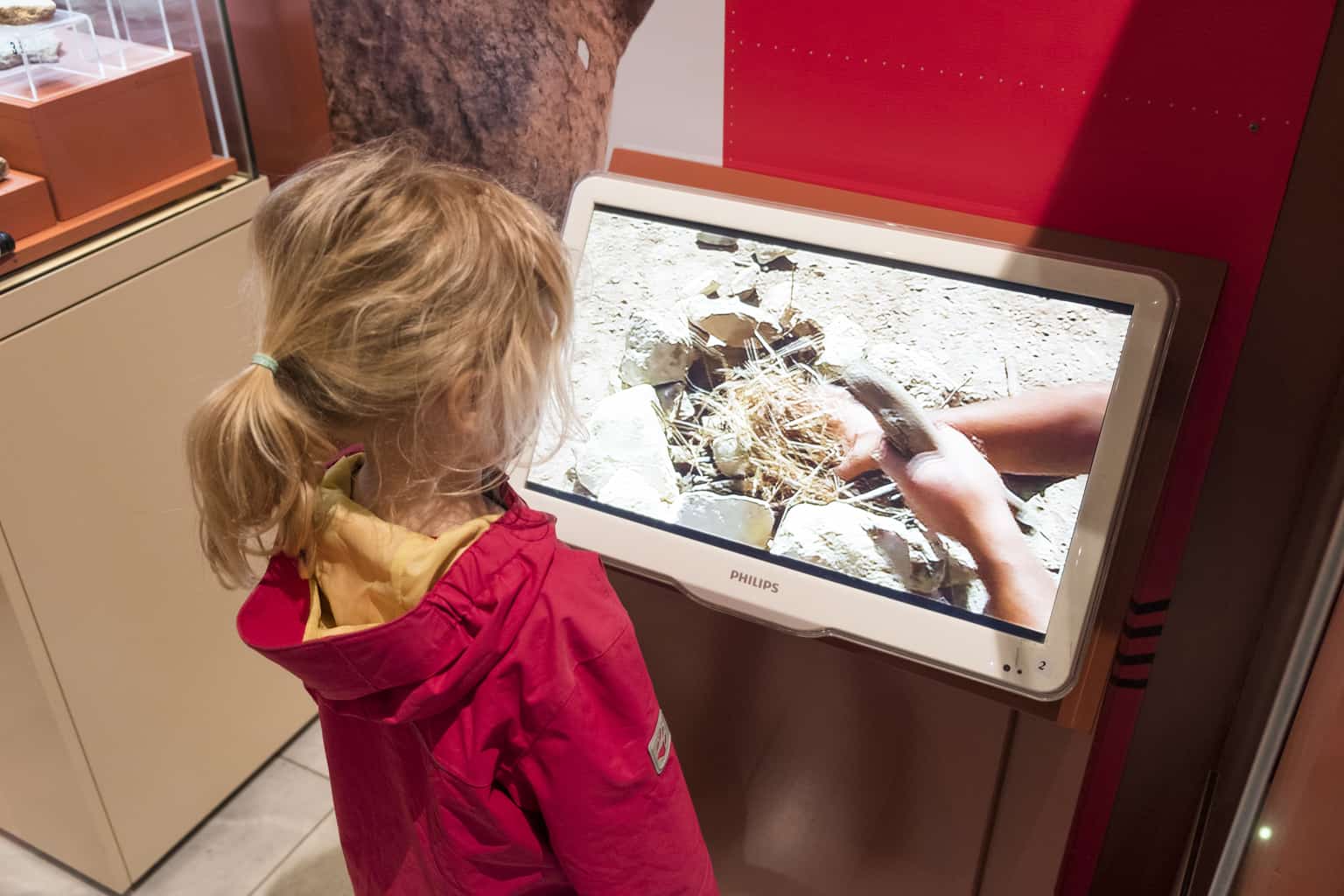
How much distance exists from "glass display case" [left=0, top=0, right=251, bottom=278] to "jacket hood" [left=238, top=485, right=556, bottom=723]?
75 centimetres

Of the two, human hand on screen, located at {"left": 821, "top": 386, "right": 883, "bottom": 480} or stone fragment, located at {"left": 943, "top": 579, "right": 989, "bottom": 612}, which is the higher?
human hand on screen, located at {"left": 821, "top": 386, "right": 883, "bottom": 480}

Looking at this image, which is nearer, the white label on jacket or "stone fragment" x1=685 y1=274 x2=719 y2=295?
the white label on jacket

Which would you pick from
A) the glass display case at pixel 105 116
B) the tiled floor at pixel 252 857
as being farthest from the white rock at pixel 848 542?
the tiled floor at pixel 252 857

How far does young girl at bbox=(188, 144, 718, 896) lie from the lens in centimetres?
82

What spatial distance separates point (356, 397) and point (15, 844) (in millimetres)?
1523

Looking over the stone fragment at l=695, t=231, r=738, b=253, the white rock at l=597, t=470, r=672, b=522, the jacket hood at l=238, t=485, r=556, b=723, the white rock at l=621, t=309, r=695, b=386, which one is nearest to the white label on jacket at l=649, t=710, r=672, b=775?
the jacket hood at l=238, t=485, r=556, b=723

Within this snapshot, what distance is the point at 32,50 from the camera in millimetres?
1402

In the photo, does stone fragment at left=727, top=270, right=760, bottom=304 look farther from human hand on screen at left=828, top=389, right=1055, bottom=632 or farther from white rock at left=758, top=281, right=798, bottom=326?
human hand on screen at left=828, top=389, right=1055, bottom=632

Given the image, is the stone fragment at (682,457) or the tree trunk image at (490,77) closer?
the stone fragment at (682,457)

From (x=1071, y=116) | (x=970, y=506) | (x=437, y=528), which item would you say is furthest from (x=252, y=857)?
(x=1071, y=116)

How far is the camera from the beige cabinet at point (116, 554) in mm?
1425

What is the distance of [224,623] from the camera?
5.94 feet

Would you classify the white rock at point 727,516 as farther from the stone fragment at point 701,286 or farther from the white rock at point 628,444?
the stone fragment at point 701,286

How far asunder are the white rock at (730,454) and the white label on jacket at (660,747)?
12.0 inches
